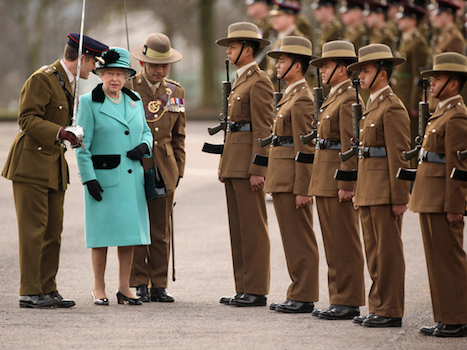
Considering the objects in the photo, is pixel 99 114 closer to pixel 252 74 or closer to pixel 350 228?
pixel 252 74

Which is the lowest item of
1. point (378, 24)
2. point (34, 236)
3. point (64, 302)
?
point (64, 302)

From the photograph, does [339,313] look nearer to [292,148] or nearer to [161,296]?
[292,148]

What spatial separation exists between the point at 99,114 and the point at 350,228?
212cm

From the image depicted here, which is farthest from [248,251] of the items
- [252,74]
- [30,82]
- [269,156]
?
[30,82]

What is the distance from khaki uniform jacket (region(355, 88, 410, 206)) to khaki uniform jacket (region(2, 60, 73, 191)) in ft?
7.55

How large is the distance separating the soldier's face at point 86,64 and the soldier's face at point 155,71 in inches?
29.8

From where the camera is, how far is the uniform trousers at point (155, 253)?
895cm

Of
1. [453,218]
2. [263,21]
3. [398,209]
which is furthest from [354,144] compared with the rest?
[263,21]

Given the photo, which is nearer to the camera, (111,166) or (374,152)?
(374,152)

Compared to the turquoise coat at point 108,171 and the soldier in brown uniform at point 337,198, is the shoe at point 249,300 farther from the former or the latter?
the turquoise coat at point 108,171

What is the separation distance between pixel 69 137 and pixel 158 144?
4.08 feet

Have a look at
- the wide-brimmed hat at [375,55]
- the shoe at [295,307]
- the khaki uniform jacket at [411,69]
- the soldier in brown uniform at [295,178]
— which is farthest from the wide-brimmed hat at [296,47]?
the khaki uniform jacket at [411,69]

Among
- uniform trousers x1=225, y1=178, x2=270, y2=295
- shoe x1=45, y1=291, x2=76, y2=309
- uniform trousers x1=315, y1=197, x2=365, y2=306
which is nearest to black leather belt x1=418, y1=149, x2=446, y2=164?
uniform trousers x1=315, y1=197, x2=365, y2=306

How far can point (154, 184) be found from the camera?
857cm
